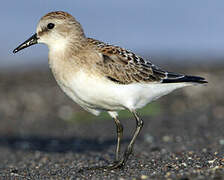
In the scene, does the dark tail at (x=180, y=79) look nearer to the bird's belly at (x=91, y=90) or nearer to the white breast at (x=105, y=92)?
the white breast at (x=105, y=92)

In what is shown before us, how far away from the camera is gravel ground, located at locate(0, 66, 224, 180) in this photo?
7816 mm

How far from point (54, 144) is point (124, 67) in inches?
193

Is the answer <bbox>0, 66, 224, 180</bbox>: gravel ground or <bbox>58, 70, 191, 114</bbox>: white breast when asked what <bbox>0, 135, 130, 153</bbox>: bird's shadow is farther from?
<bbox>58, 70, 191, 114</bbox>: white breast

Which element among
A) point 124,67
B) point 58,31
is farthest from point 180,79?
point 58,31

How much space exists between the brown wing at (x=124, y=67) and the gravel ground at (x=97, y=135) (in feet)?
5.04

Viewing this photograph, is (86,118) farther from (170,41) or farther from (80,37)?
(170,41)

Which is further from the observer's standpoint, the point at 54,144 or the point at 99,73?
the point at 54,144

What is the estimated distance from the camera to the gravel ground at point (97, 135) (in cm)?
782

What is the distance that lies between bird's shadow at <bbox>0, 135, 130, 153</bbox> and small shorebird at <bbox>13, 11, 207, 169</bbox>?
121 inches

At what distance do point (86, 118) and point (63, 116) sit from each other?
3.30ft

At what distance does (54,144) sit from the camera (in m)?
12.2

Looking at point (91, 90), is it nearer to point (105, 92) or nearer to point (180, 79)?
point (105, 92)

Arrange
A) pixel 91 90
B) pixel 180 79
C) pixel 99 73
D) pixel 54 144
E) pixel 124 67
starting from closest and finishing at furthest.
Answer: pixel 91 90
pixel 99 73
pixel 124 67
pixel 180 79
pixel 54 144

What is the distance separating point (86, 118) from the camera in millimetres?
14789
